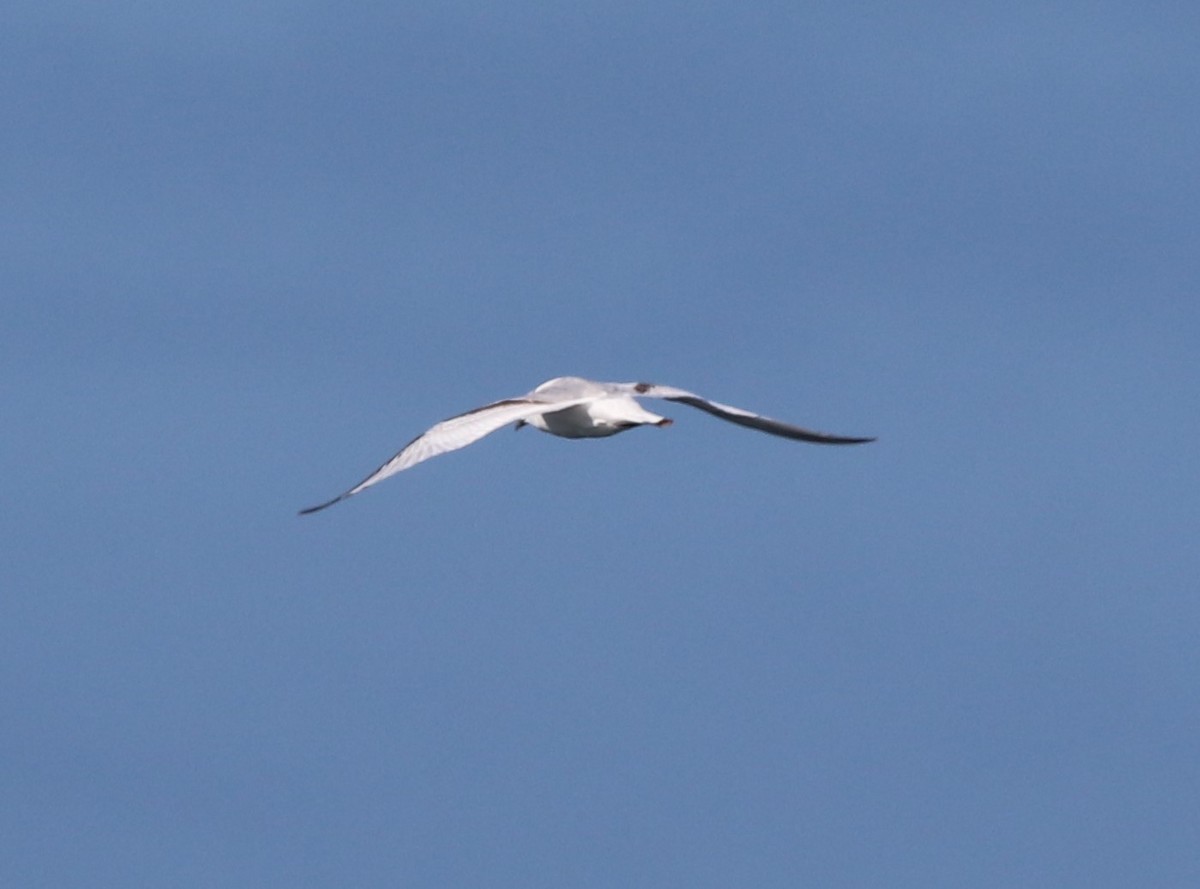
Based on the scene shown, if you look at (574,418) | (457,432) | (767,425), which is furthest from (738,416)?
(457,432)

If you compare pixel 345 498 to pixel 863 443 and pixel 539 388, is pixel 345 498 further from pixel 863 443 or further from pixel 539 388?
pixel 863 443

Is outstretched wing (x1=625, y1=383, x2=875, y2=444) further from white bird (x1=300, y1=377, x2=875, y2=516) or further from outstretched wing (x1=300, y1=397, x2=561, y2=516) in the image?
outstretched wing (x1=300, y1=397, x2=561, y2=516)

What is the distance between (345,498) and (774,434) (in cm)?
782

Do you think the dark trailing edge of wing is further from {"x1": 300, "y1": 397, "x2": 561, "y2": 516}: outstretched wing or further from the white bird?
{"x1": 300, "y1": 397, "x2": 561, "y2": 516}: outstretched wing

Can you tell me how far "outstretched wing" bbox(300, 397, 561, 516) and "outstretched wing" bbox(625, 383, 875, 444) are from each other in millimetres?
1941

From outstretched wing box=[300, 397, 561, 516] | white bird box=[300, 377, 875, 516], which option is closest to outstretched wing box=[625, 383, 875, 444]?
white bird box=[300, 377, 875, 516]

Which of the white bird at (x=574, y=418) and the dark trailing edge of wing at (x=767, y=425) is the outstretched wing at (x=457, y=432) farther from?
the dark trailing edge of wing at (x=767, y=425)

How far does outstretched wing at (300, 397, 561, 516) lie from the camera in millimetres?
25750

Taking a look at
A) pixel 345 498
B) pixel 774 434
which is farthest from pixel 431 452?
pixel 774 434

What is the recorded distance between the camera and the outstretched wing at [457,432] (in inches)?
1014

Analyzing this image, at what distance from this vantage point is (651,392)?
26641 millimetres

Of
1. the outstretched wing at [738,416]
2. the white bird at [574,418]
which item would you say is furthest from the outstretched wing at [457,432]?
the outstretched wing at [738,416]

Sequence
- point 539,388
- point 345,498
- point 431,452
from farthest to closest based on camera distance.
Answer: point 539,388
point 431,452
point 345,498

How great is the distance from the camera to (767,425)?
26719 millimetres
